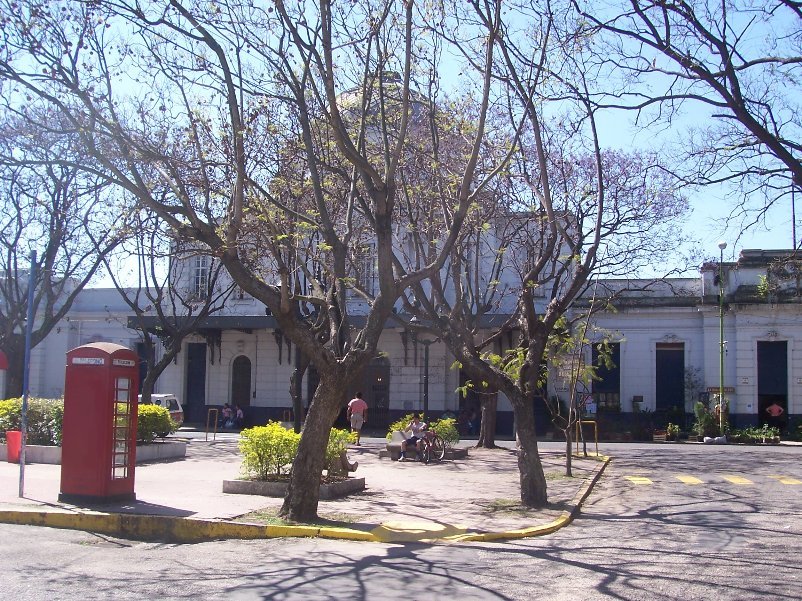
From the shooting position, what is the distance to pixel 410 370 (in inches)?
1528

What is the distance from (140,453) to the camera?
20.0 meters

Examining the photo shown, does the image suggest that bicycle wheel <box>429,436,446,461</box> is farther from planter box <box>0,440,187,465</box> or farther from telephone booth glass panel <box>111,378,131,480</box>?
telephone booth glass panel <box>111,378,131,480</box>

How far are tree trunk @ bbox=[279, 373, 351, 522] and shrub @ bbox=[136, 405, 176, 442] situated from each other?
9678mm

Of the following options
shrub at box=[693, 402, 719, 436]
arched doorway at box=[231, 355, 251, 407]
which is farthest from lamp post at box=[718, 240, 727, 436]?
arched doorway at box=[231, 355, 251, 407]

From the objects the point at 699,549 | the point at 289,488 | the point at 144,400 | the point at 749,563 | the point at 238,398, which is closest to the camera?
the point at 749,563

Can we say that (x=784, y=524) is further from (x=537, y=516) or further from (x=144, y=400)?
(x=144, y=400)

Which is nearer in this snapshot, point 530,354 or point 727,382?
point 530,354

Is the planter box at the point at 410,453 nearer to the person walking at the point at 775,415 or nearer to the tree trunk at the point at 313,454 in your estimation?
the tree trunk at the point at 313,454

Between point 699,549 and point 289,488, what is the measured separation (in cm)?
531

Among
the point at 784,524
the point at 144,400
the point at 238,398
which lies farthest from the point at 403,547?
the point at 238,398

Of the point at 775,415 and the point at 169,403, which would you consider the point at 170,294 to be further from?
the point at 775,415

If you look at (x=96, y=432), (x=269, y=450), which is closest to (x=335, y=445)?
(x=269, y=450)

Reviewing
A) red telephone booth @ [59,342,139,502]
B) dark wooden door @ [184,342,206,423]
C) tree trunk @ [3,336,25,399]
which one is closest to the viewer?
red telephone booth @ [59,342,139,502]

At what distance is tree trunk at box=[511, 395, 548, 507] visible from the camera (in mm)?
14133
